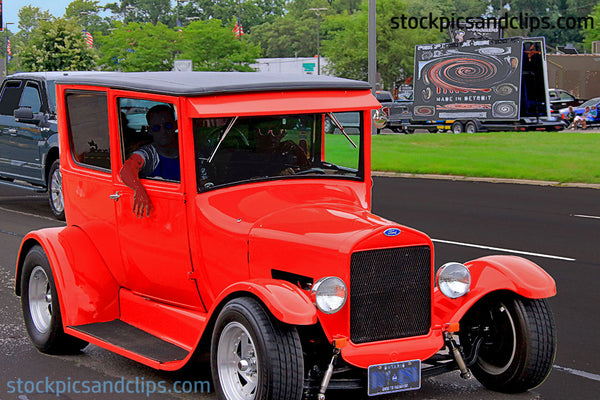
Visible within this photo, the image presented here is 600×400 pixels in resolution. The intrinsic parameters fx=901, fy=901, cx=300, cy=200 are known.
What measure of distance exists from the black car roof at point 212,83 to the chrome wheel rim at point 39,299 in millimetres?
1485

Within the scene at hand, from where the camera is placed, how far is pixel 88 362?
638 cm

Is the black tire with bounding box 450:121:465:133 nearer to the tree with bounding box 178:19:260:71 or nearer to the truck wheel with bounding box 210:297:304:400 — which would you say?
the tree with bounding box 178:19:260:71

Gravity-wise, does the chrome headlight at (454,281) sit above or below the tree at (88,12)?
below

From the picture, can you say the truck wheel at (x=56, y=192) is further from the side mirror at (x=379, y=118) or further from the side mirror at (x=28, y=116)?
the side mirror at (x=379, y=118)

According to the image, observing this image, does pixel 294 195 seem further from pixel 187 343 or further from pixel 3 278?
pixel 3 278

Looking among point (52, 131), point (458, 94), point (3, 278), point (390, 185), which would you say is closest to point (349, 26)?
point (458, 94)

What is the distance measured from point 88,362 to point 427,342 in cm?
257

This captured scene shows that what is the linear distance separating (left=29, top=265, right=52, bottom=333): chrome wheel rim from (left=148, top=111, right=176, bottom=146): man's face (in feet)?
4.80

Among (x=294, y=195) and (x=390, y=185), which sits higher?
(x=294, y=195)

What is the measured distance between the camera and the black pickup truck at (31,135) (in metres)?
13.9

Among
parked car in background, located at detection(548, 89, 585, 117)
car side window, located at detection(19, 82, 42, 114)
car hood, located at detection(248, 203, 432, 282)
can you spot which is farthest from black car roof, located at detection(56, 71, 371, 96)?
parked car in background, located at detection(548, 89, 585, 117)

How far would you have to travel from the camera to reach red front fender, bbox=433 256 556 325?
530cm
